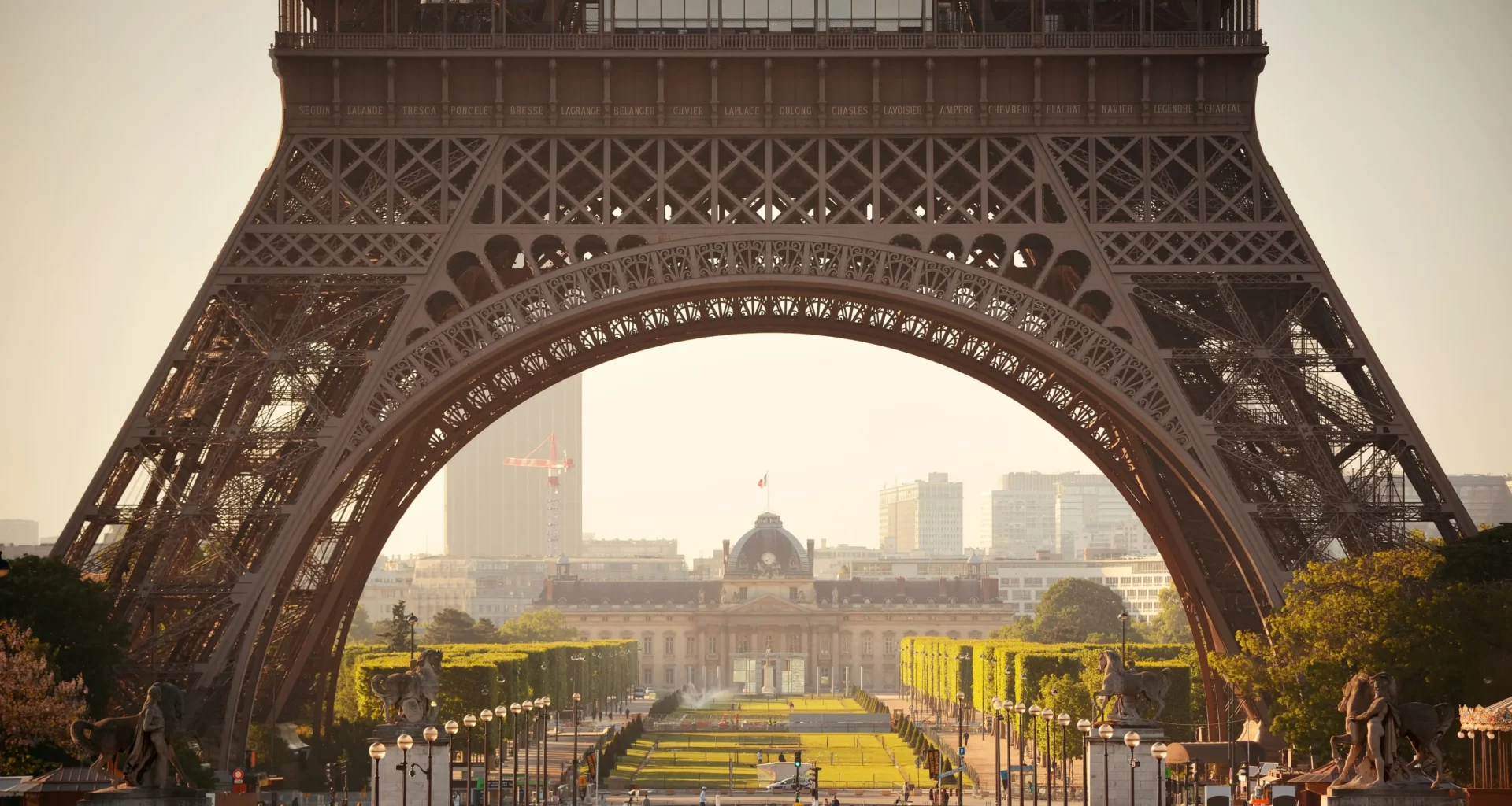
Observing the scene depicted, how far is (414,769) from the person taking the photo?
5309 centimetres

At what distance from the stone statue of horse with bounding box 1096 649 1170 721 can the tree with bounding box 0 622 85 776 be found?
2552 centimetres

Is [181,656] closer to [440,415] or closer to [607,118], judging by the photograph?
[440,415]

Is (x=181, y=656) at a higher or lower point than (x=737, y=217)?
lower

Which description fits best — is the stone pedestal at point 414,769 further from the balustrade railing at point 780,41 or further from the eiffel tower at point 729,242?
the balustrade railing at point 780,41

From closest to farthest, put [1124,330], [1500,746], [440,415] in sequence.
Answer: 1. [1500,746]
2. [1124,330]
3. [440,415]

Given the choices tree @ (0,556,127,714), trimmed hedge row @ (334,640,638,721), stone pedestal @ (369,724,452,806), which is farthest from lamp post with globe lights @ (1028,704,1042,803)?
tree @ (0,556,127,714)

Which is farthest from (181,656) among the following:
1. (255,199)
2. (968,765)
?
(968,765)

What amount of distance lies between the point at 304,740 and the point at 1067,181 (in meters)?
36.2

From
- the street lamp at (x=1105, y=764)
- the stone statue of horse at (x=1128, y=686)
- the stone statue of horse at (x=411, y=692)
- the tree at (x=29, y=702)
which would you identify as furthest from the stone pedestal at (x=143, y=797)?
the street lamp at (x=1105, y=764)

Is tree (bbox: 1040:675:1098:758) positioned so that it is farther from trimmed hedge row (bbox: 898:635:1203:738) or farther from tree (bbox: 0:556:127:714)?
tree (bbox: 0:556:127:714)

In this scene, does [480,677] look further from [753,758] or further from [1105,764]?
[1105,764]

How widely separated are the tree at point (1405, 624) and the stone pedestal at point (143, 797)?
29.3 meters

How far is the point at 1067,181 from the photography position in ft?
180

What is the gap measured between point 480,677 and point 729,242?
141 ft
